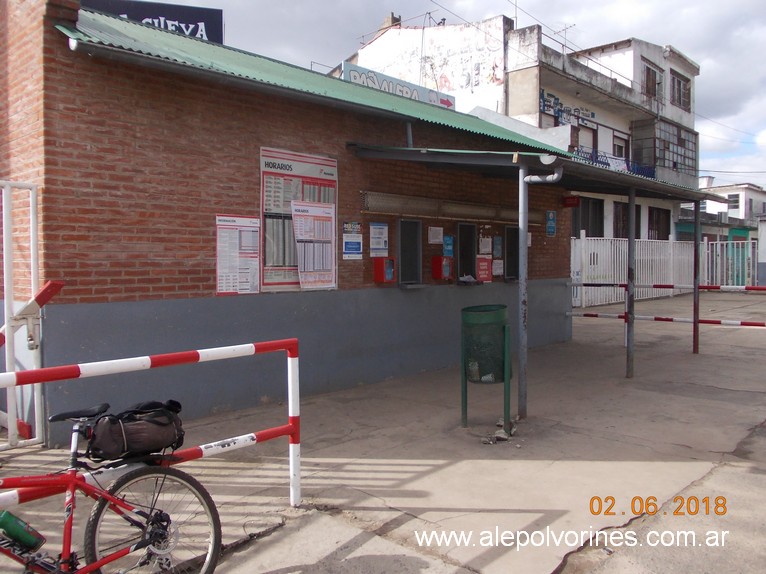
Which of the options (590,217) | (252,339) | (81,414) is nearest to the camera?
(81,414)

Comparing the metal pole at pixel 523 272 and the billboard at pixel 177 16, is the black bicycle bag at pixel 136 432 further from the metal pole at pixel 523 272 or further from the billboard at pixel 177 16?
the billboard at pixel 177 16

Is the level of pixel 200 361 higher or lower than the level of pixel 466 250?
lower

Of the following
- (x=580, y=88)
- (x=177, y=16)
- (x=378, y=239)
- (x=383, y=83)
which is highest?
(x=580, y=88)

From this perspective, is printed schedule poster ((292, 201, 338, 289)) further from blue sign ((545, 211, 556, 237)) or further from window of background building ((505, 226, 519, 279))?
blue sign ((545, 211, 556, 237))

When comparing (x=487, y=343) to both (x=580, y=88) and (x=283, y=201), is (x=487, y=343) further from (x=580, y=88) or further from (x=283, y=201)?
(x=580, y=88)

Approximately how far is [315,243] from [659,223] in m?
24.6

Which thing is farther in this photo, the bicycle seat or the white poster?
the white poster

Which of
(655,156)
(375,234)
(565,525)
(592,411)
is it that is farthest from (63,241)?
(655,156)

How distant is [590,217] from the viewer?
2258 cm

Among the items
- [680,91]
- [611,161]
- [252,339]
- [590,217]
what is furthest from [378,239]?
[680,91]

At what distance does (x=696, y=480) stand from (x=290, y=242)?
477cm

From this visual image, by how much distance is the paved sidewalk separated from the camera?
357 cm

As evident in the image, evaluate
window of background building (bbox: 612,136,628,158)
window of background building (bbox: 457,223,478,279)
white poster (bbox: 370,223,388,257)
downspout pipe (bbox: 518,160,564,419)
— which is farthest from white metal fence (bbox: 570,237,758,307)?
downspout pipe (bbox: 518,160,564,419)

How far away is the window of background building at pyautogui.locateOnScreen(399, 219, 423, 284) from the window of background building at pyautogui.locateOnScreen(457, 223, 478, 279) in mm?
954
